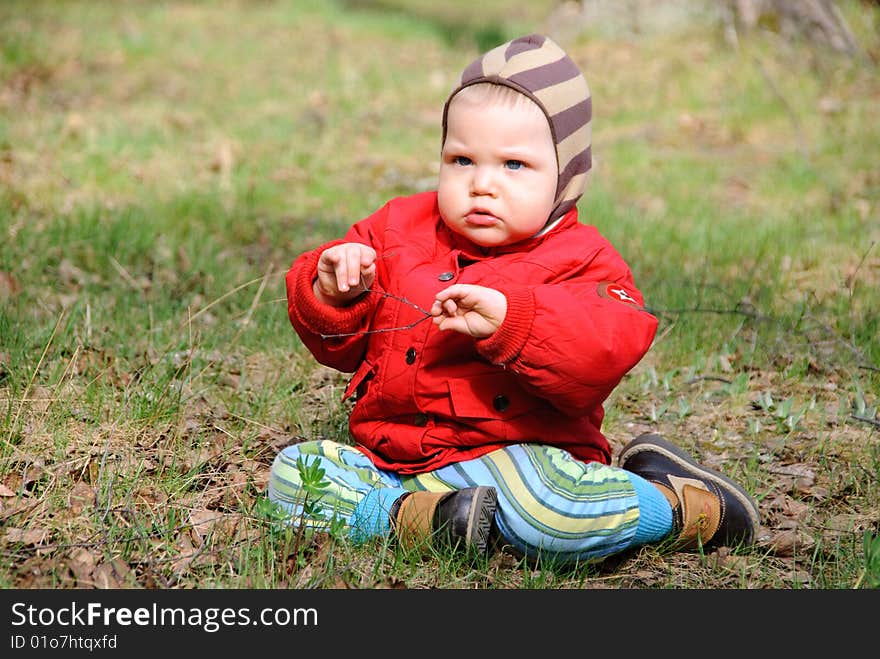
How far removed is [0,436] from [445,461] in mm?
1340

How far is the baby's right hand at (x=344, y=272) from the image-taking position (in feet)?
9.09

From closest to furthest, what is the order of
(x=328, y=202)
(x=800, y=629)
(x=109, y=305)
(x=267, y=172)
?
(x=800, y=629)
(x=109, y=305)
(x=328, y=202)
(x=267, y=172)

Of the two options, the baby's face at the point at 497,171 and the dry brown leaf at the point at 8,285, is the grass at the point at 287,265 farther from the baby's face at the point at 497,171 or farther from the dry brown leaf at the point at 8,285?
the baby's face at the point at 497,171

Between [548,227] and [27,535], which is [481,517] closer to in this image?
[548,227]

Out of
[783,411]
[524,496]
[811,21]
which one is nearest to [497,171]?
[524,496]

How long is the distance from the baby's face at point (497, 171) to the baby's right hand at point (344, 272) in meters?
0.27

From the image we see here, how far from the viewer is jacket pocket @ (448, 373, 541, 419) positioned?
280 centimetres

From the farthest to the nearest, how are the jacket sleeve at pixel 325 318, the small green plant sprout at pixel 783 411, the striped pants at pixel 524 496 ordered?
the small green plant sprout at pixel 783 411, the jacket sleeve at pixel 325 318, the striped pants at pixel 524 496

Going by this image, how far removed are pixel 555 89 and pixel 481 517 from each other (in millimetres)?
1152

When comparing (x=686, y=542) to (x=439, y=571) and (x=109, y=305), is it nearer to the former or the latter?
(x=439, y=571)

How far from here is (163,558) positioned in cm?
267

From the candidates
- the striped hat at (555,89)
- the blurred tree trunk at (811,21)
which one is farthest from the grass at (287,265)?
the striped hat at (555,89)

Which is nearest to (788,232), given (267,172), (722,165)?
(722,165)

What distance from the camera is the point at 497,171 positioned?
281 cm
